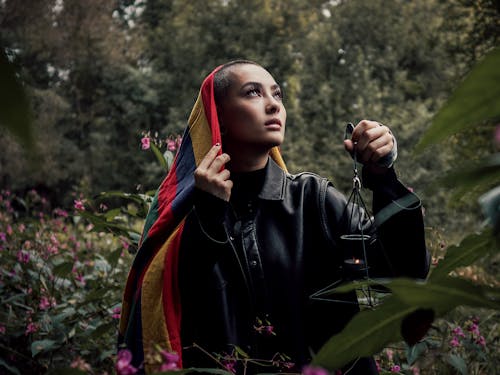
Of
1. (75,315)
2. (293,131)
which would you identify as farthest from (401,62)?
(75,315)

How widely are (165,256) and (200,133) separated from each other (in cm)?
36

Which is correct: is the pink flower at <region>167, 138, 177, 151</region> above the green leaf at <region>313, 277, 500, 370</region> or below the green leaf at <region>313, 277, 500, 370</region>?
below

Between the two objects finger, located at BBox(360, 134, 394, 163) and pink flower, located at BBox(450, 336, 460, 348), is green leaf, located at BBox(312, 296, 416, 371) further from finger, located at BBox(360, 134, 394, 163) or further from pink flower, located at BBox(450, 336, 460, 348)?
pink flower, located at BBox(450, 336, 460, 348)

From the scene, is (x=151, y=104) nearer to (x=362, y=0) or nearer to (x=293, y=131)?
(x=293, y=131)

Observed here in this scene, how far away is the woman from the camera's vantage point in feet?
4.26

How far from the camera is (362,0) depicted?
55.3ft

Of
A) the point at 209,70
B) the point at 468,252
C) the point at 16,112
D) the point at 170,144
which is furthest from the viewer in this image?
the point at 209,70

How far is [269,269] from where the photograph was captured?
4.91 feet

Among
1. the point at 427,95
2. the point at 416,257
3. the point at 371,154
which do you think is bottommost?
the point at 427,95

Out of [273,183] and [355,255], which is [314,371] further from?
[273,183]

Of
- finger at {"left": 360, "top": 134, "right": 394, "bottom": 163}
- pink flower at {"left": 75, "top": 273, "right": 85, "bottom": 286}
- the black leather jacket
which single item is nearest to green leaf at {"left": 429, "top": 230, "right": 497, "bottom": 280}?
finger at {"left": 360, "top": 134, "right": 394, "bottom": 163}

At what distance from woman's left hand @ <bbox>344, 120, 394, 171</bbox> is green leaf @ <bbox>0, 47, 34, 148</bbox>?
1.00 metres

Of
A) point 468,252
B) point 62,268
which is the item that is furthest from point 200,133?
point 468,252

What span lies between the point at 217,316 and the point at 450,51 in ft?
27.8
